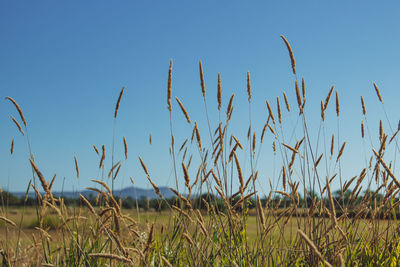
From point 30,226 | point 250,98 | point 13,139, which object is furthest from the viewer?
point 30,226

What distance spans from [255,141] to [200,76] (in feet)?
2.16

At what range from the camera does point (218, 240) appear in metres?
2.41

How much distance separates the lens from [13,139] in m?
2.38

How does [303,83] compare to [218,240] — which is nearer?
[303,83]

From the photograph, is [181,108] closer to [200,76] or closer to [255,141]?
[200,76]

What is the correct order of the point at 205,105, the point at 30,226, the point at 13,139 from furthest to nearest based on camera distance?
1. the point at 30,226
2. the point at 13,139
3. the point at 205,105

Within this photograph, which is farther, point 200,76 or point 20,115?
point 20,115

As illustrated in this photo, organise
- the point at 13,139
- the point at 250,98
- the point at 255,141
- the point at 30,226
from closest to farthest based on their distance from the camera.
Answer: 1. the point at 250,98
2. the point at 255,141
3. the point at 13,139
4. the point at 30,226

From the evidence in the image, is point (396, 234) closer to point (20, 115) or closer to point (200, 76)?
→ point (200, 76)

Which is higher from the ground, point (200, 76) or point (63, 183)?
point (200, 76)

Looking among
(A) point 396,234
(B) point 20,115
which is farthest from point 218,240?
(B) point 20,115

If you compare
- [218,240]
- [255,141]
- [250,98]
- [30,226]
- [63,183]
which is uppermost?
[250,98]

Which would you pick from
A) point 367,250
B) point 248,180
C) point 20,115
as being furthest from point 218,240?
point 20,115

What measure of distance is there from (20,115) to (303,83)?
1.50m
